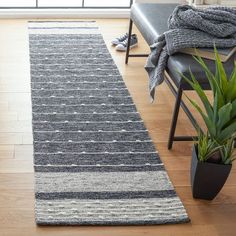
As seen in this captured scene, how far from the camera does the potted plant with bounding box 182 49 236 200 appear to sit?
1790mm

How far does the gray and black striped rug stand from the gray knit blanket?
357 millimetres

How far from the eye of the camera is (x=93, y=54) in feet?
11.0

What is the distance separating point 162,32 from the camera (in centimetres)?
256

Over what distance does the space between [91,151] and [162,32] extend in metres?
0.82

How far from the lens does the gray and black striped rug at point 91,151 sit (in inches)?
73.9

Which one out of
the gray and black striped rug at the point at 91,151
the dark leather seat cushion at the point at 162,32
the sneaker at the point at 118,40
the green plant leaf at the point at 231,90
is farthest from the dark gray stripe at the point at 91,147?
the sneaker at the point at 118,40

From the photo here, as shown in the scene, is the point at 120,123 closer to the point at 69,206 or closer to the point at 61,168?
the point at 61,168

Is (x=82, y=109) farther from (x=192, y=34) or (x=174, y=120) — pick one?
(x=192, y=34)

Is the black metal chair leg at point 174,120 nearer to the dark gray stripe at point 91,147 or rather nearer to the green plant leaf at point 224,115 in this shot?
the dark gray stripe at point 91,147

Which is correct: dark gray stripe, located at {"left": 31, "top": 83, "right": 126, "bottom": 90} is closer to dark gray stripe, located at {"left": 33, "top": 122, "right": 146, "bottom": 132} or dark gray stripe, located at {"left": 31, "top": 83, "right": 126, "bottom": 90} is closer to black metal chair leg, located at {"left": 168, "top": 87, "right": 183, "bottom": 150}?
dark gray stripe, located at {"left": 33, "top": 122, "right": 146, "bottom": 132}

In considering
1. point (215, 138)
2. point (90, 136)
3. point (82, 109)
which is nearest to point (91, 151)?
point (90, 136)

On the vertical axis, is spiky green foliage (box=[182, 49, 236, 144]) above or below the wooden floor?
above

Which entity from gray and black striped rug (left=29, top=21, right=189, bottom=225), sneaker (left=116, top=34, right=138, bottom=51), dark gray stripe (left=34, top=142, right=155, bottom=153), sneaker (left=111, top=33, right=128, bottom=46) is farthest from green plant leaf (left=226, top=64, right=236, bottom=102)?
sneaker (left=111, top=33, right=128, bottom=46)

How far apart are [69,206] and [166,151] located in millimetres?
658
